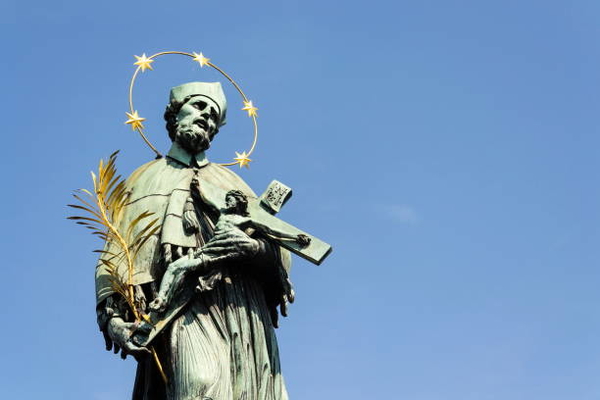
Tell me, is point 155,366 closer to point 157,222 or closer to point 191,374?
point 191,374

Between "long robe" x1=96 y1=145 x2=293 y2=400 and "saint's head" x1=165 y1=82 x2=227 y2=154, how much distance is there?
296 millimetres

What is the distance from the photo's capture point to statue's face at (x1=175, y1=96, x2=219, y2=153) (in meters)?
12.6

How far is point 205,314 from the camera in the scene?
11484 millimetres

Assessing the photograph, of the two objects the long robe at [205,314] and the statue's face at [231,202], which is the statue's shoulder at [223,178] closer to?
the long robe at [205,314]

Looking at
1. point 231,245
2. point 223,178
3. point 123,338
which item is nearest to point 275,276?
point 231,245

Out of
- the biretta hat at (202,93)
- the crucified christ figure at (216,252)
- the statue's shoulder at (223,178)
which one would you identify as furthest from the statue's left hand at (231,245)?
the biretta hat at (202,93)

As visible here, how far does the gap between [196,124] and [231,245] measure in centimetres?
161

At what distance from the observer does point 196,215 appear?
12016mm

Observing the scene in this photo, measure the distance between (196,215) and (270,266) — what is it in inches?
32.2

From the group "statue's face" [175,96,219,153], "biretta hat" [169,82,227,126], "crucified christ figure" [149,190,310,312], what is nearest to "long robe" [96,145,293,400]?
"crucified christ figure" [149,190,310,312]

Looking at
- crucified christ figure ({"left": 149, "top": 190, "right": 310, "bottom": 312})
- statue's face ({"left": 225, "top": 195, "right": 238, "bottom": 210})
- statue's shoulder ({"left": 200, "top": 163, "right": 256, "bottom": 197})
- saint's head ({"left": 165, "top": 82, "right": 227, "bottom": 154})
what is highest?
saint's head ({"left": 165, "top": 82, "right": 227, "bottom": 154})

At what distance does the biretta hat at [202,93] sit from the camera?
12.9 metres

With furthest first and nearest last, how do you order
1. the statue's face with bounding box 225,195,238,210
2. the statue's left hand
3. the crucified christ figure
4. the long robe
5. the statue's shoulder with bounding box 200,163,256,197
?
the statue's shoulder with bounding box 200,163,256,197 → the statue's face with bounding box 225,195,238,210 → the statue's left hand → the crucified christ figure → the long robe

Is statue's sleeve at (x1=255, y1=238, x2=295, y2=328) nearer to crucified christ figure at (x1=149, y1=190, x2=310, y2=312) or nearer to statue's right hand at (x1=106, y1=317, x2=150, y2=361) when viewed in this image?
crucified christ figure at (x1=149, y1=190, x2=310, y2=312)
